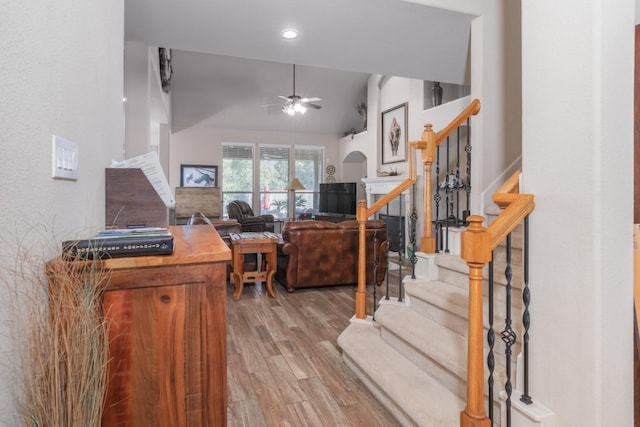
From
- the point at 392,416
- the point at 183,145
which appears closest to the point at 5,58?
the point at 392,416

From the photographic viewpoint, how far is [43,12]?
35.3 inches

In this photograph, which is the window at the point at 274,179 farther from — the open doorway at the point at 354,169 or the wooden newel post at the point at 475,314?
the wooden newel post at the point at 475,314

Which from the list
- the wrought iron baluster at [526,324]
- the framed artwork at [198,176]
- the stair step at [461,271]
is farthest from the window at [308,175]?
the wrought iron baluster at [526,324]

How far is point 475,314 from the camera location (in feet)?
4.63

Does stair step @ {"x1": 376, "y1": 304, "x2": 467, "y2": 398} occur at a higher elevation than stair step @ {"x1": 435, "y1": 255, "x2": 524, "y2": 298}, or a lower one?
lower

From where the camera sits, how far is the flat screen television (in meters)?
8.52

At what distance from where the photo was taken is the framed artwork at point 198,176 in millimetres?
8727

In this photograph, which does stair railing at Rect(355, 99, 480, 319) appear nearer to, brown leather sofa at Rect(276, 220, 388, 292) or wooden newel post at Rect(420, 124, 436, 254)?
wooden newel post at Rect(420, 124, 436, 254)

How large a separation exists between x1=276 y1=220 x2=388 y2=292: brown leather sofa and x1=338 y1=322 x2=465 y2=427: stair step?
174cm

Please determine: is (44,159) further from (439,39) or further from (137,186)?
(439,39)

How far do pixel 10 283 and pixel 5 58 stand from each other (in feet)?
1.53

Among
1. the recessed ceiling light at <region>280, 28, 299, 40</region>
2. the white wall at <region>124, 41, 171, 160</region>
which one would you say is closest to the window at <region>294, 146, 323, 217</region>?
the white wall at <region>124, 41, 171, 160</region>

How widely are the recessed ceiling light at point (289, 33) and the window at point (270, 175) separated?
19.6ft

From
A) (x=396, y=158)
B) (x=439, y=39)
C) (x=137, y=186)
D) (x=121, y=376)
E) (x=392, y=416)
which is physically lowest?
(x=392, y=416)
